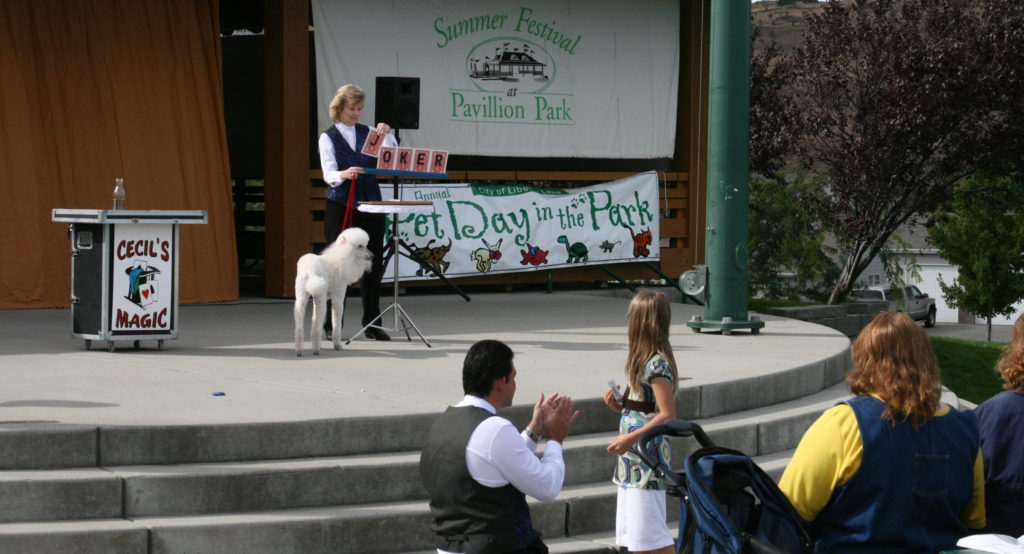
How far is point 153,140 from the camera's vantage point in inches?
518

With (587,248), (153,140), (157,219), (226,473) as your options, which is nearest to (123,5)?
(153,140)

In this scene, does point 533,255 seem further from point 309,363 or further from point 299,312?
point 309,363

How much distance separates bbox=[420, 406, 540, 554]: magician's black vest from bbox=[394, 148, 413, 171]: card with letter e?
5.66 metres

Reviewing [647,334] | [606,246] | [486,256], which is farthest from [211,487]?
[606,246]

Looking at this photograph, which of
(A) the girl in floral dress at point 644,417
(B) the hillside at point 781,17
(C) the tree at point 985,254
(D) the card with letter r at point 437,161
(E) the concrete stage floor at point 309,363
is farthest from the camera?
(B) the hillside at point 781,17

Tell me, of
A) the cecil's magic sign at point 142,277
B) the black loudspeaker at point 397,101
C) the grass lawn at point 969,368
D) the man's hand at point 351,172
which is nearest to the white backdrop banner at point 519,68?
the black loudspeaker at point 397,101

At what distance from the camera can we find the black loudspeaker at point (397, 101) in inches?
445

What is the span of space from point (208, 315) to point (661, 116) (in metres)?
6.98

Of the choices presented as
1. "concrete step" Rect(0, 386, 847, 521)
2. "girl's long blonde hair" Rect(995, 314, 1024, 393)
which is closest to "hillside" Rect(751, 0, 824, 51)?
"concrete step" Rect(0, 386, 847, 521)

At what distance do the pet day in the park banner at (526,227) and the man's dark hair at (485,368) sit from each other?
9426mm

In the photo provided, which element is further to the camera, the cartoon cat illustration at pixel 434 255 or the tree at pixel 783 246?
the tree at pixel 783 246

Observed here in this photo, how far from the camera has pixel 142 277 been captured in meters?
9.29

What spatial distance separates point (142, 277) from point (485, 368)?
544cm

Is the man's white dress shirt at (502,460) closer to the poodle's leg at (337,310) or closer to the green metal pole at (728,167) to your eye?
the poodle's leg at (337,310)
